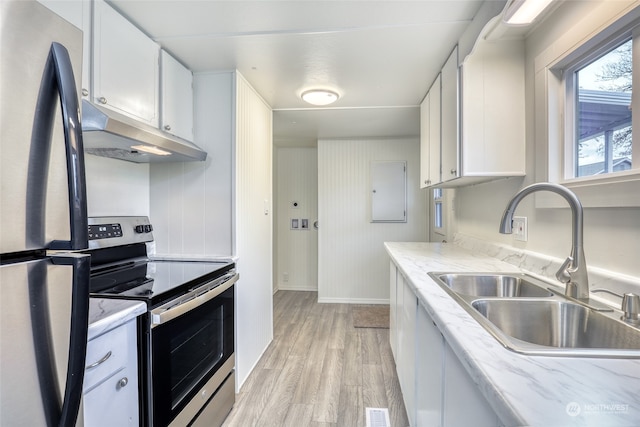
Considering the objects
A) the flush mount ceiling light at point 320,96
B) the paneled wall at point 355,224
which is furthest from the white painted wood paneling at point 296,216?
the flush mount ceiling light at point 320,96

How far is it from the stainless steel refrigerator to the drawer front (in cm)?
25

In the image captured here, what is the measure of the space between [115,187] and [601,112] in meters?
2.44

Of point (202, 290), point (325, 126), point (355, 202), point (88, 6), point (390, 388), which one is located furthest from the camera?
point (355, 202)

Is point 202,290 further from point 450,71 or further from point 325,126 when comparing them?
point 325,126

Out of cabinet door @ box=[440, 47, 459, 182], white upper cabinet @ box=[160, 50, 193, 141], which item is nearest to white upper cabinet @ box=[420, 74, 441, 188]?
cabinet door @ box=[440, 47, 459, 182]

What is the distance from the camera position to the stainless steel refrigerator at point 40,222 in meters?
0.58

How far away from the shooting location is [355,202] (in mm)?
4094

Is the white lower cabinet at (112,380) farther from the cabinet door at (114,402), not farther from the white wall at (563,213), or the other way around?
the white wall at (563,213)

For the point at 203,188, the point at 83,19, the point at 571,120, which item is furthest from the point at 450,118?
the point at 83,19

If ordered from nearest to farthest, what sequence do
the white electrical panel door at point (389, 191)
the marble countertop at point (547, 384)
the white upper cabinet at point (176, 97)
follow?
the marble countertop at point (547, 384) < the white upper cabinet at point (176, 97) < the white electrical panel door at point (389, 191)

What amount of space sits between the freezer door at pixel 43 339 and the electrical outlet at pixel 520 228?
184cm

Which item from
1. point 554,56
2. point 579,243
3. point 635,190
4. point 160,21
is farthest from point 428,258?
point 160,21

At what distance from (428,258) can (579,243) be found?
0.89 m

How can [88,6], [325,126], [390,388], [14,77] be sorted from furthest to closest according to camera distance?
[325,126] < [390,388] < [88,6] < [14,77]
